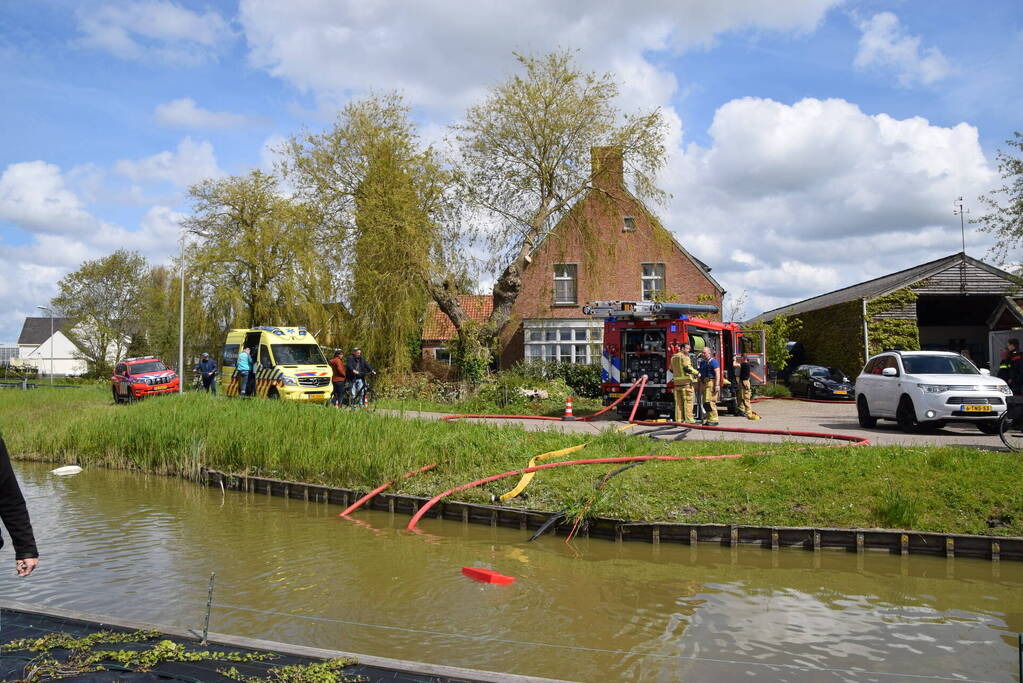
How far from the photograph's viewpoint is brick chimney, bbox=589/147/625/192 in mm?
28709

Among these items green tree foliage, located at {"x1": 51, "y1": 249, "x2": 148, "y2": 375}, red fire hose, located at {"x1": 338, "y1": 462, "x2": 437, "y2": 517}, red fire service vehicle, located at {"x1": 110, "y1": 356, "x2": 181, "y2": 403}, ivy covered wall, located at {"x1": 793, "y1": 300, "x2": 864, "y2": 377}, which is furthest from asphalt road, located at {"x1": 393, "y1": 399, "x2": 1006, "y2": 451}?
green tree foliage, located at {"x1": 51, "y1": 249, "x2": 148, "y2": 375}

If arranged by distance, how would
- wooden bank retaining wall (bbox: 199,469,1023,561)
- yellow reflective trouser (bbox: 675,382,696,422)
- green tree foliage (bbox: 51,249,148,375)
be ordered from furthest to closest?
green tree foliage (bbox: 51,249,148,375), yellow reflective trouser (bbox: 675,382,696,422), wooden bank retaining wall (bbox: 199,469,1023,561)

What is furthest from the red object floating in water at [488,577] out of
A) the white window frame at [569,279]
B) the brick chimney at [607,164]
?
the white window frame at [569,279]

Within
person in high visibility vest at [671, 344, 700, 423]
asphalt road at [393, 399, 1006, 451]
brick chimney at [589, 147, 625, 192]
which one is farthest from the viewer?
brick chimney at [589, 147, 625, 192]

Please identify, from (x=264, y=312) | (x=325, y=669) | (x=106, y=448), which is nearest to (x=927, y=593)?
(x=325, y=669)

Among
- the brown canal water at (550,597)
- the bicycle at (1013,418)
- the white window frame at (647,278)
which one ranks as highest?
the white window frame at (647,278)

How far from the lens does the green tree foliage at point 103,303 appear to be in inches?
1937

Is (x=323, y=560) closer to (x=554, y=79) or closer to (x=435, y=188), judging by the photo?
(x=435, y=188)

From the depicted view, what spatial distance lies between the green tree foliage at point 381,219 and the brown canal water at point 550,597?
1697cm

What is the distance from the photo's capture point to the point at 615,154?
28.7 m

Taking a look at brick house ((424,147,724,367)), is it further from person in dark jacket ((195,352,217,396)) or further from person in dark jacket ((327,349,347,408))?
person in dark jacket ((327,349,347,408))

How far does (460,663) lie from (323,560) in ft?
12.4

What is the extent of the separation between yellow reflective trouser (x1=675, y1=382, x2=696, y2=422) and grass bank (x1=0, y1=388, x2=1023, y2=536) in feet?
12.2

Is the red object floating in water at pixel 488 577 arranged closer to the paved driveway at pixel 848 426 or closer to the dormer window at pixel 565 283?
the paved driveway at pixel 848 426
